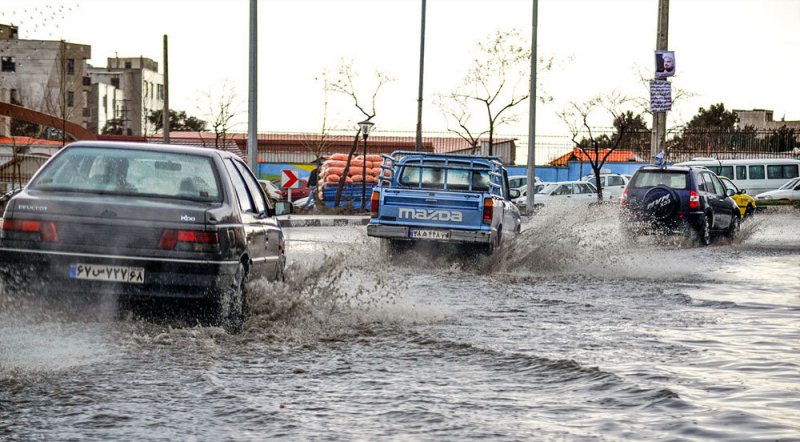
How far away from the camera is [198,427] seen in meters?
5.85

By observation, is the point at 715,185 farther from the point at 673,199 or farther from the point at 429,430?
the point at 429,430

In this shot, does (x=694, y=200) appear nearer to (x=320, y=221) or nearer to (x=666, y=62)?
(x=666, y=62)

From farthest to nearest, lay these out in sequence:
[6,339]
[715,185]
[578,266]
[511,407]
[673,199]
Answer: [715,185], [673,199], [578,266], [6,339], [511,407]

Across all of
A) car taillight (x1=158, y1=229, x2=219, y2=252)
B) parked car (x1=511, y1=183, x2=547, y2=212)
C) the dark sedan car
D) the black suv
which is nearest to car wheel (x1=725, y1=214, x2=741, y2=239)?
the black suv

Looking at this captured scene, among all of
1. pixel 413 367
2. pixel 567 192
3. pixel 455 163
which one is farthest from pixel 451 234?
pixel 567 192

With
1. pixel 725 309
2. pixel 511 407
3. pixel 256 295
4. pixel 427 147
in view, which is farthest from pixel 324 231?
pixel 427 147

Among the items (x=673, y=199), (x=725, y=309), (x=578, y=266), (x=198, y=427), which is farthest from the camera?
(x=673, y=199)

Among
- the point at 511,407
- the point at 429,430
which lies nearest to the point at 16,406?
the point at 429,430

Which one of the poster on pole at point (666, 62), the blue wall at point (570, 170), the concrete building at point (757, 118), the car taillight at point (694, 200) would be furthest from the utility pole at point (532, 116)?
the concrete building at point (757, 118)

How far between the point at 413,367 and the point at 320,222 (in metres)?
27.9

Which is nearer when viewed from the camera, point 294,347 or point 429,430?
point 429,430

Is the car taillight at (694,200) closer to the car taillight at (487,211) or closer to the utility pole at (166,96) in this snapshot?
the car taillight at (487,211)

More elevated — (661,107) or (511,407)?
(661,107)

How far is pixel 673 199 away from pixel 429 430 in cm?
1752
